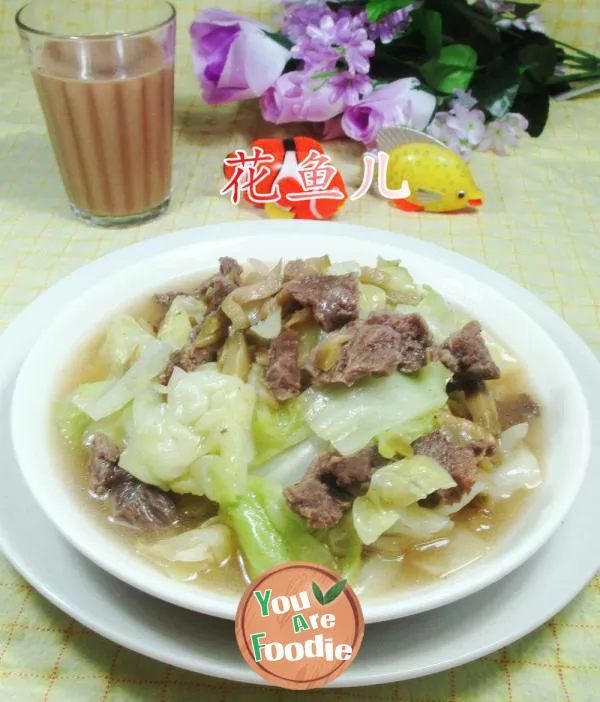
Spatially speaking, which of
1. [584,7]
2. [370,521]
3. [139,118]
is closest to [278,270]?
[370,521]

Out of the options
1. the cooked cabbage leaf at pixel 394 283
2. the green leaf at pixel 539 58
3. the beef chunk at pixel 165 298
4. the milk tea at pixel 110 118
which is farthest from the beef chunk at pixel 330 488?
the green leaf at pixel 539 58

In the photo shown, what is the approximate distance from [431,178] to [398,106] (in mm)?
428

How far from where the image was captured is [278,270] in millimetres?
1654

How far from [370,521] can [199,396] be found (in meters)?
0.40

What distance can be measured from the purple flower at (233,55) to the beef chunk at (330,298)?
5.72 ft

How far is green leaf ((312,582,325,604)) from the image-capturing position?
1098 mm

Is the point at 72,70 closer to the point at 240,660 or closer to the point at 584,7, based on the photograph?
the point at 240,660

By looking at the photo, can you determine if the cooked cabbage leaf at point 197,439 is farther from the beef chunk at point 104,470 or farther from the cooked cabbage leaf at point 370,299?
the cooked cabbage leaf at point 370,299

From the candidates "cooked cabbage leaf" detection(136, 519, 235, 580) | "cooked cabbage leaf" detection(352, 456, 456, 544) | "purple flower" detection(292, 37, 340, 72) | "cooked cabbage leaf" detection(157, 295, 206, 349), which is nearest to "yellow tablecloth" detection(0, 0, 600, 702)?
"cooked cabbage leaf" detection(136, 519, 235, 580)

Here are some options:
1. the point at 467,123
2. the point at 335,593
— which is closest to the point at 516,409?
the point at 335,593

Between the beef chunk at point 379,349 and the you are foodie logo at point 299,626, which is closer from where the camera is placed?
the you are foodie logo at point 299,626

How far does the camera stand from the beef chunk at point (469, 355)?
4.86ft

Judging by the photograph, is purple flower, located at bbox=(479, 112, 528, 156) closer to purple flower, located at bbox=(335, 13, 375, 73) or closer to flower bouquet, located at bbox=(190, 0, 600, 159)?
flower bouquet, located at bbox=(190, 0, 600, 159)

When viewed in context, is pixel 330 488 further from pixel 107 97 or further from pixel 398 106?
pixel 398 106
